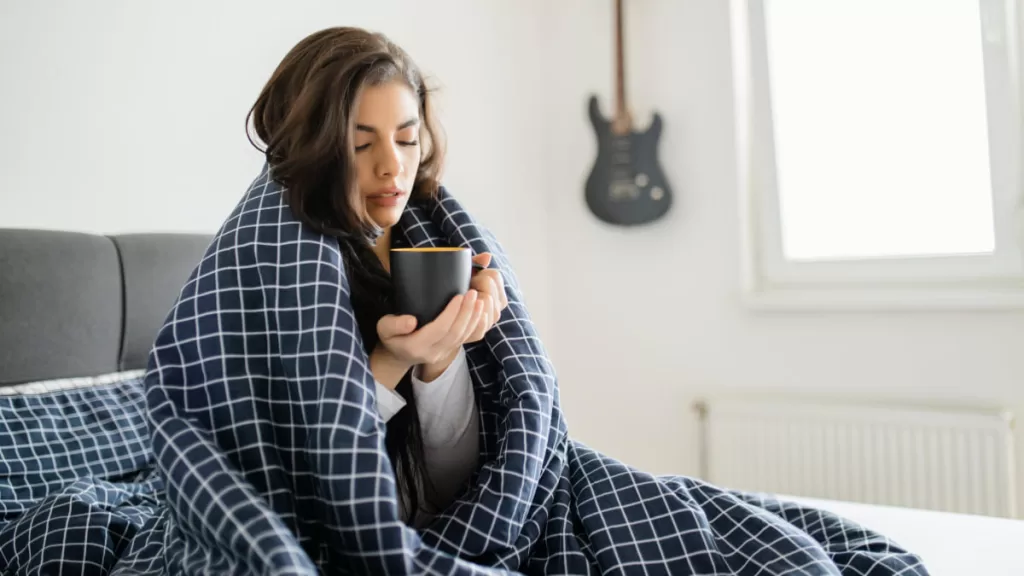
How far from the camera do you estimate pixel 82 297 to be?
4.18 ft

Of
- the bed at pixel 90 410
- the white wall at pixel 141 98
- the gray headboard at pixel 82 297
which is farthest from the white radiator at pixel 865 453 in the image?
the gray headboard at pixel 82 297

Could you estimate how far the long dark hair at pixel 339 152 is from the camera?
91 cm

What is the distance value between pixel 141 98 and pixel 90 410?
663 millimetres

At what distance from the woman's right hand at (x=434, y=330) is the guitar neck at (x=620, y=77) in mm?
1722

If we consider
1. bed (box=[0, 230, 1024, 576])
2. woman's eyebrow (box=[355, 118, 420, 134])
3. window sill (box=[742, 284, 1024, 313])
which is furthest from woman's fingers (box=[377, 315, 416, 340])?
window sill (box=[742, 284, 1024, 313])

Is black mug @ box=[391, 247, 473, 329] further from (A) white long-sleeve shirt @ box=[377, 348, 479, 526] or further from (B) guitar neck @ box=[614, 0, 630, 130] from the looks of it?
(B) guitar neck @ box=[614, 0, 630, 130]

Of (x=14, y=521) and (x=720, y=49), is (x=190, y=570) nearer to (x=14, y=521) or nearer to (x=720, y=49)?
(x=14, y=521)

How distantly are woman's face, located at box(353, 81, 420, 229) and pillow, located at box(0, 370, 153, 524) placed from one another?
58 cm

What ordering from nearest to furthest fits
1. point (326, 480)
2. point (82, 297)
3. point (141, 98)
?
1. point (326, 480)
2. point (82, 297)
3. point (141, 98)

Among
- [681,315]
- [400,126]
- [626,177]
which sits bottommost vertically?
[681,315]

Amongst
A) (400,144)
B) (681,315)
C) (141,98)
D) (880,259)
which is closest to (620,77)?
(681,315)

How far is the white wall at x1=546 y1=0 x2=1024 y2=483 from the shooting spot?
2.10m

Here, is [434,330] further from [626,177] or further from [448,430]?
[626,177]

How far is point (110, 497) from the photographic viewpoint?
1.10 meters
